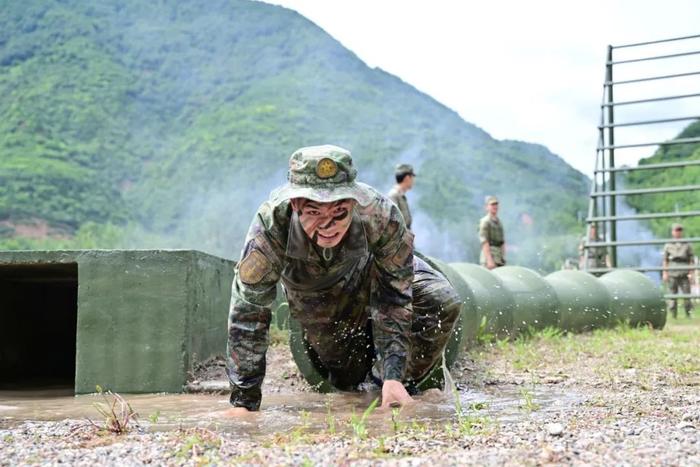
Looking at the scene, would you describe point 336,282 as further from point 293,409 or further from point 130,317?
point 130,317

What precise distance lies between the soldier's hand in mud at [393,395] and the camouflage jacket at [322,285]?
5 cm

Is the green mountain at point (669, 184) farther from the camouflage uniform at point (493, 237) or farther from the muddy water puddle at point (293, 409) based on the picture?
the muddy water puddle at point (293, 409)

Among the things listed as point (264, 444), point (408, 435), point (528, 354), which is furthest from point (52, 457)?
point (528, 354)

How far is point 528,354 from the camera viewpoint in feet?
20.0

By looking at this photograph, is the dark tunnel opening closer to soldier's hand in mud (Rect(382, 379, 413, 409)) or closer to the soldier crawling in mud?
the soldier crawling in mud

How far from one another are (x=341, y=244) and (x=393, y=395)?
660mm

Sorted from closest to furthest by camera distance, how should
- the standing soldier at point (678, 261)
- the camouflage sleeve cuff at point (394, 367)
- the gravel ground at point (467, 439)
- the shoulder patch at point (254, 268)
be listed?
1. the gravel ground at point (467, 439)
2. the shoulder patch at point (254, 268)
3. the camouflage sleeve cuff at point (394, 367)
4. the standing soldier at point (678, 261)

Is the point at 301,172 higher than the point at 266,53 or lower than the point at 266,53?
lower

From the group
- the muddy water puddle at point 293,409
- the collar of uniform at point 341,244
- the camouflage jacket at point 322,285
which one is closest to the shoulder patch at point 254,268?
the camouflage jacket at point 322,285

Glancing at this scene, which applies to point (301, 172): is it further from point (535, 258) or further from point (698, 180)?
point (535, 258)

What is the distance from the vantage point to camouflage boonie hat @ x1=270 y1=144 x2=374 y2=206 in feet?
11.0

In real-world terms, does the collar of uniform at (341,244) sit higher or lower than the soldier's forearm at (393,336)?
higher

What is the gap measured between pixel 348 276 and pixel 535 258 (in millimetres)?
34448

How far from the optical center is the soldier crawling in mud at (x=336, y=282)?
11.3ft
